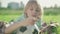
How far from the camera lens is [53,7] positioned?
150 cm

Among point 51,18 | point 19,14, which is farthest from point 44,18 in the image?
point 19,14

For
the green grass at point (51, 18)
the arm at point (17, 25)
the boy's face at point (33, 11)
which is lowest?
the arm at point (17, 25)

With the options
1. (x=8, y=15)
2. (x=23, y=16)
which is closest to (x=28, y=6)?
(x=23, y=16)

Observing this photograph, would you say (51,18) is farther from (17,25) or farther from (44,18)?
(17,25)

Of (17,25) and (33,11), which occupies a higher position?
(33,11)

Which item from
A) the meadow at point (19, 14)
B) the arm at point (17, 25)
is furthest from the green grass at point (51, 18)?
the arm at point (17, 25)

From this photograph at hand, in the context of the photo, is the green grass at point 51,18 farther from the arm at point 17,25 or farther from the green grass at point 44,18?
the arm at point 17,25

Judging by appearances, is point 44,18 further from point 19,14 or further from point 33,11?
point 19,14

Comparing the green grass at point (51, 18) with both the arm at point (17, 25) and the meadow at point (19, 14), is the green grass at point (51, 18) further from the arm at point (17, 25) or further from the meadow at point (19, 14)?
the arm at point (17, 25)

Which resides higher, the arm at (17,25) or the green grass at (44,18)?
the green grass at (44,18)

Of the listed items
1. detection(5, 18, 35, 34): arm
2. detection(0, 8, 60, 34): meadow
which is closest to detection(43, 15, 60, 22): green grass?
detection(0, 8, 60, 34): meadow

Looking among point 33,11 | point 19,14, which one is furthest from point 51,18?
point 19,14

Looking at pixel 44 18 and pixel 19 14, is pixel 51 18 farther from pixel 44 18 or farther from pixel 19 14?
pixel 19 14

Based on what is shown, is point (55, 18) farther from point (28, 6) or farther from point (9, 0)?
point (9, 0)
